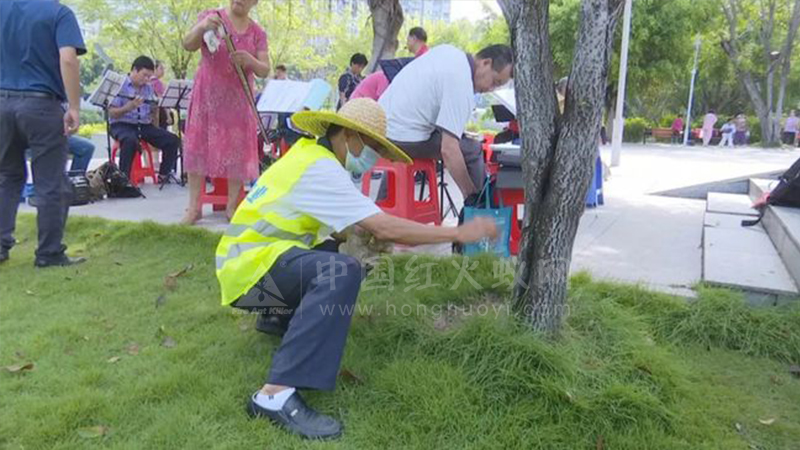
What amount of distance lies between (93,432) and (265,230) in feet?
3.12

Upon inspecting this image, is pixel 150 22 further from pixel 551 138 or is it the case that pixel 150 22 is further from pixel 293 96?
pixel 551 138

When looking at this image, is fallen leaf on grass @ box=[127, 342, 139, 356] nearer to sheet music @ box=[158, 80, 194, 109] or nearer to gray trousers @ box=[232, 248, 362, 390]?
gray trousers @ box=[232, 248, 362, 390]

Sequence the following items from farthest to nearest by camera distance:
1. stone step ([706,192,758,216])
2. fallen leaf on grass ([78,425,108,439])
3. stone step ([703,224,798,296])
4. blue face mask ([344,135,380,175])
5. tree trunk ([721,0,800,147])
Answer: tree trunk ([721,0,800,147]) → stone step ([706,192,758,216]) → stone step ([703,224,798,296]) → blue face mask ([344,135,380,175]) → fallen leaf on grass ([78,425,108,439])

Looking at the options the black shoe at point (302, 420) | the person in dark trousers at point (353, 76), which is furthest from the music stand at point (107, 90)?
the black shoe at point (302, 420)

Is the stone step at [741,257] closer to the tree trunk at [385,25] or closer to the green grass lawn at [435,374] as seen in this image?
the green grass lawn at [435,374]

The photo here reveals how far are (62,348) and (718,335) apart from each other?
3.22 metres

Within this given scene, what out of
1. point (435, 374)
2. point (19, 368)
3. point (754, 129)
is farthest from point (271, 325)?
Answer: point (754, 129)

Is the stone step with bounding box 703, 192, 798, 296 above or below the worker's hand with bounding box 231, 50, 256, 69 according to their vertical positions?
below

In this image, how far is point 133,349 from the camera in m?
2.88

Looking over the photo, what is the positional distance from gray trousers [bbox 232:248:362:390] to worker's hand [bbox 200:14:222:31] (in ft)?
9.08

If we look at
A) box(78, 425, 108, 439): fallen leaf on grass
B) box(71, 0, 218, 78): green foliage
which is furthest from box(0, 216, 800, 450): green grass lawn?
box(71, 0, 218, 78): green foliage

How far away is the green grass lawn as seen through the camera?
224 cm

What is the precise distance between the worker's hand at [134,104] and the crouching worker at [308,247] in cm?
532

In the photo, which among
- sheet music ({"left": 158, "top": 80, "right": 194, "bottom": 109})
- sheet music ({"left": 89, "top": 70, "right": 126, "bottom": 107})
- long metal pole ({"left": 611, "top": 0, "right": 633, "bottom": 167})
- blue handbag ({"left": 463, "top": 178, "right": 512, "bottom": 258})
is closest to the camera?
blue handbag ({"left": 463, "top": 178, "right": 512, "bottom": 258})
